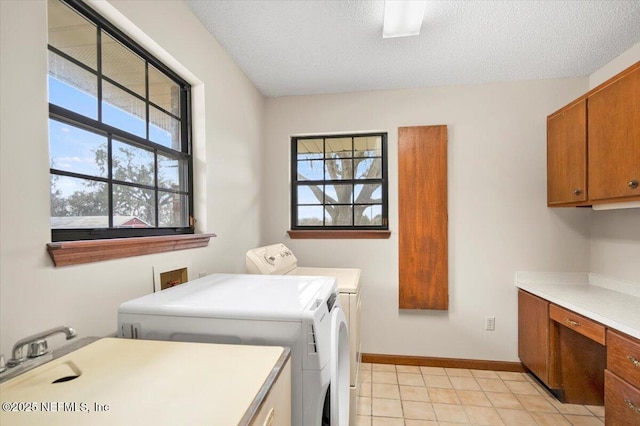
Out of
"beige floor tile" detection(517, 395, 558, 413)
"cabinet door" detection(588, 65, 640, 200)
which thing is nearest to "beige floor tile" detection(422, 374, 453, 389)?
"beige floor tile" detection(517, 395, 558, 413)

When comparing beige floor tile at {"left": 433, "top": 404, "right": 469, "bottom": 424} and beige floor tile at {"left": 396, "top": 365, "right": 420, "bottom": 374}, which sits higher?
beige floor tile at {"left": 433, "top": 404, "right": 469, "bottom": 424}

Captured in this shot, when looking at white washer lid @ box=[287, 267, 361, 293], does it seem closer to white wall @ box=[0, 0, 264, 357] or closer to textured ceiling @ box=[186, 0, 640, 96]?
white wall @ box=[0, 0, 264, 357]

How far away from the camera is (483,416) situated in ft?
6.56

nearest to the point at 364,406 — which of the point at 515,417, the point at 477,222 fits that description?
the point at 515,417

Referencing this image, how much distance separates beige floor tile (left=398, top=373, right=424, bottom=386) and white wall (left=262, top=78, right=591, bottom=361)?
219mm

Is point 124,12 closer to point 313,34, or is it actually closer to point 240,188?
point 313,34

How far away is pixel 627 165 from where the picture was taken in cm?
170

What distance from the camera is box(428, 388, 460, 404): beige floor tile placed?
2.16 meters

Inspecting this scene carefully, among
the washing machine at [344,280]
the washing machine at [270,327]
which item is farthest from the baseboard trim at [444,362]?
the washing machine at [270,327]

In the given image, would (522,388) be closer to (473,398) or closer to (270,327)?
(473,398)

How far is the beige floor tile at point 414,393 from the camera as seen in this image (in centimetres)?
220

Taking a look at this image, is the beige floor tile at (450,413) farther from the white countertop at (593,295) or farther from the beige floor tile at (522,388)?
the white countertop at (593,295)

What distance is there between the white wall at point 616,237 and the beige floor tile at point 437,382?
1.54 m

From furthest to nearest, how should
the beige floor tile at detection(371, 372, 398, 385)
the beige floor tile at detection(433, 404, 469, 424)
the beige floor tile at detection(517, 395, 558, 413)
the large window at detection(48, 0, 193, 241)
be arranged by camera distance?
the beige floor tile at detection(371, 372, 398, 385) < the beige floor tile at detection(517, 395, 558, 413) < the beige floor tile at detection(433, 404, 469, 424) < the large window at detection(48, 0, 193, 241)
